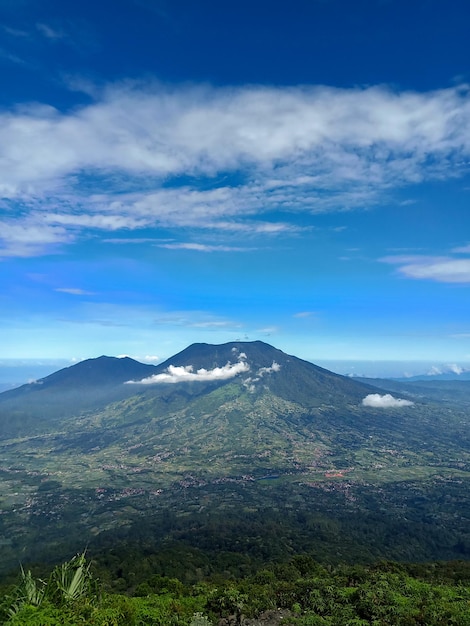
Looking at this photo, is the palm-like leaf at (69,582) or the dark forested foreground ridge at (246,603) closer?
the dark forested foreground ridge at (246,603)

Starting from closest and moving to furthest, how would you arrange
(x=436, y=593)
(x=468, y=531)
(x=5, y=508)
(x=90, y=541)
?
(x=436, y=593)
(x=90, y=541)
(x=468, y=531)
(x=5, y=508)

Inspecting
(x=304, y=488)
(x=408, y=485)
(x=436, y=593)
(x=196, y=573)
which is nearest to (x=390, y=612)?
(x=436, y=593)

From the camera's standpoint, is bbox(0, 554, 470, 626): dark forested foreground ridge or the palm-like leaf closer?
bbox(0, 554, 470, 626): dark forested foreground ridge

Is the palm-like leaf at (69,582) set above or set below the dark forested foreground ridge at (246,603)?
above

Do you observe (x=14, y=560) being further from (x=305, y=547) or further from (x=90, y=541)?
(x=305, y=547)

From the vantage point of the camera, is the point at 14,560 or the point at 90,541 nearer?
the point at 14,560

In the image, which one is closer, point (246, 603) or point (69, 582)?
point (69, 582)

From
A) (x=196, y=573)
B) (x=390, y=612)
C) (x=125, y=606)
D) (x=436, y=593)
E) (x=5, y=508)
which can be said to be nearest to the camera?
(x=125, y=606)

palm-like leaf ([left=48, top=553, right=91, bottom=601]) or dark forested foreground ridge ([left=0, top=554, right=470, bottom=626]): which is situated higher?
palm-like leaf ([left=48, top=553, right=91, bottom=601])
